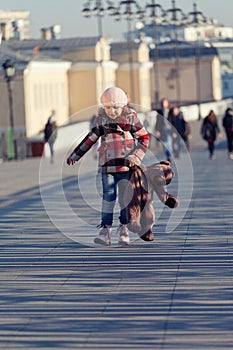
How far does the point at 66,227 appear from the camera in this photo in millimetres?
14359

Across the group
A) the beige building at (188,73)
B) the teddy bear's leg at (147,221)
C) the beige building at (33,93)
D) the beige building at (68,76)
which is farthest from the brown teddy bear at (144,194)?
the beige building at (188,73)

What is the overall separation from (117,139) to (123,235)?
0.99 m

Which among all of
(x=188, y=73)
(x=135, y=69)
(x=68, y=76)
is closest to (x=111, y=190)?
(x=68, y=76)

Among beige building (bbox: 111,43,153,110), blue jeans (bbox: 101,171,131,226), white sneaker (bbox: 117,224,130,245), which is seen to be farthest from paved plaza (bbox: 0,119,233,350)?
beige building (bbox: 111,43,153,110)

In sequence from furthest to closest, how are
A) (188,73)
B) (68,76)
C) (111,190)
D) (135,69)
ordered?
(188,73)
(135,69)
(68,76)
(111,190)

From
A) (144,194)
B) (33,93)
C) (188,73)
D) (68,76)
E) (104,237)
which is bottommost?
(188,73)

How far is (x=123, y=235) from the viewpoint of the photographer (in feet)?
40.8

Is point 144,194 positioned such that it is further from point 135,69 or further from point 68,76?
point 135,69

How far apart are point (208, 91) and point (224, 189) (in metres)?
88.2

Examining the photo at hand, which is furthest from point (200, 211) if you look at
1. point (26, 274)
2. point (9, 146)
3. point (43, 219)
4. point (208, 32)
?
point (208, 32)

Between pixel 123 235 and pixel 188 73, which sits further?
pixel 188 73

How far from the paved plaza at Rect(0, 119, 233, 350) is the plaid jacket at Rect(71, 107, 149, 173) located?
87cm

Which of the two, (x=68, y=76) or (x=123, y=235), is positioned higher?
(x=123, y=235)

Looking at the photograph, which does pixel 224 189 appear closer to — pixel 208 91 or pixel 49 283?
pixel 49 283
